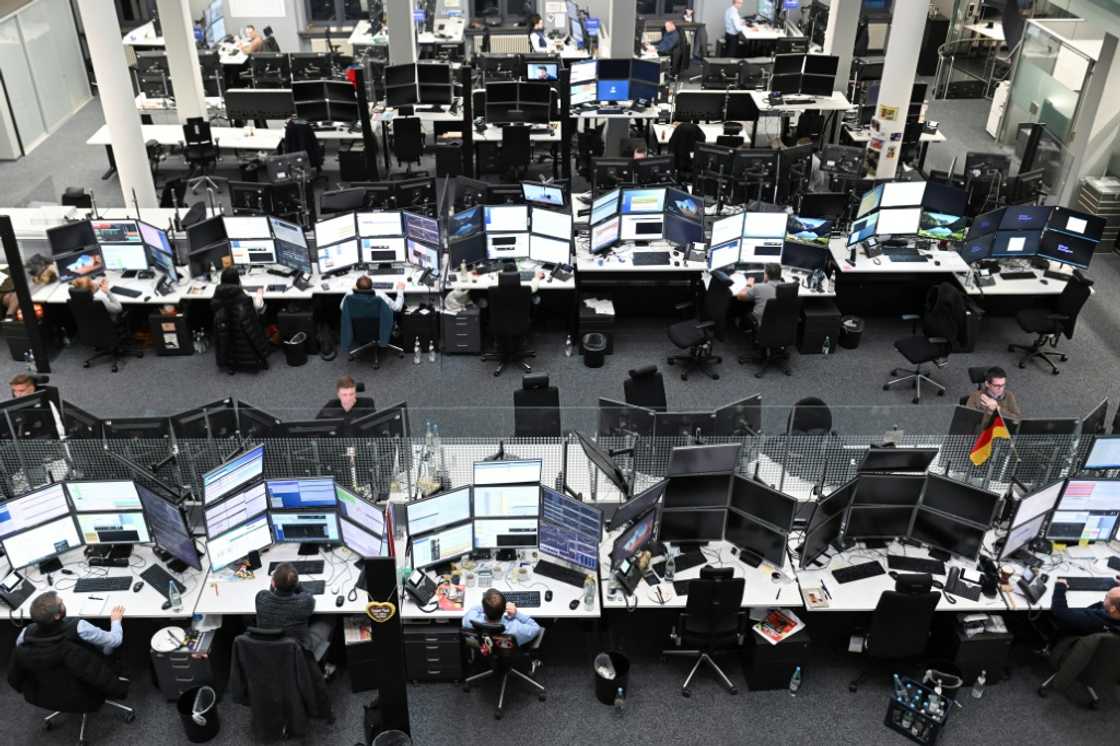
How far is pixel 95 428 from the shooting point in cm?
693

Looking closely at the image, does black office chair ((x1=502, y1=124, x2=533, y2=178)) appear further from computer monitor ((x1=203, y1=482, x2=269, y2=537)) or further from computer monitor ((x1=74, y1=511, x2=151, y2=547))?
computer monitor ((x1=74, y1=511, x2=151, y2=547))

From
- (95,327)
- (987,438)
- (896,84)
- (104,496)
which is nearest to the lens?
(104,496)

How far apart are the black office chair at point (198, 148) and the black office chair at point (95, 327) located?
347 centimetres

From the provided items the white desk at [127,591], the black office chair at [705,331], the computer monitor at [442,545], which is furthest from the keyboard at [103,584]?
the black office chair at [705,331]

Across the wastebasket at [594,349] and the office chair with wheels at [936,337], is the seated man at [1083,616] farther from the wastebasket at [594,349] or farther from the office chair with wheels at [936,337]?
the wastebasket at [594,349]

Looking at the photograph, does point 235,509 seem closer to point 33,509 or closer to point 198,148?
point 33,509

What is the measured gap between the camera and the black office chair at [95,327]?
9641 mm

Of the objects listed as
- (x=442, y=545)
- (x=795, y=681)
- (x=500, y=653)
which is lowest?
(x=795, y=681)

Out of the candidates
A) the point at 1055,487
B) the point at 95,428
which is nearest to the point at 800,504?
the point at 1055,487

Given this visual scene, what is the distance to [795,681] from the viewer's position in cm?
668

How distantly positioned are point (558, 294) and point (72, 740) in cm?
620

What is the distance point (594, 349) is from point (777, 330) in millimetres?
1827

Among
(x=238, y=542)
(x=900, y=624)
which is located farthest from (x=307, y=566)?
(x=900, y=624)

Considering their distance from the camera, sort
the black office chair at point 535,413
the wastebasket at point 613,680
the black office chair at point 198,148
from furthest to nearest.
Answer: the black office chair at point 198,148, the black office chair at point 535,413, the wastebasket at point 613,680
